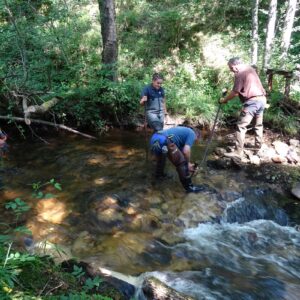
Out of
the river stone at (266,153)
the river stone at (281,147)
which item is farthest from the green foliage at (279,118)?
the river stone at (266,153)

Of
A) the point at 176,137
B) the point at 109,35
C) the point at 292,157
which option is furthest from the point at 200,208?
the point at 109,35

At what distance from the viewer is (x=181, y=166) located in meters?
6.89

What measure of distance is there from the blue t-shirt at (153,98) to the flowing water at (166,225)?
1.43m

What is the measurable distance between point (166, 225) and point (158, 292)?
7.17 ft

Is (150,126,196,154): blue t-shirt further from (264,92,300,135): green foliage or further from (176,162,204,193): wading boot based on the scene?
(264,92,300,135): green foliage

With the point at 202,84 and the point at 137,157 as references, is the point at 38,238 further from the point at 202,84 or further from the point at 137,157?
the point at 202,84

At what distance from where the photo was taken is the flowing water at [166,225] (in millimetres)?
5094

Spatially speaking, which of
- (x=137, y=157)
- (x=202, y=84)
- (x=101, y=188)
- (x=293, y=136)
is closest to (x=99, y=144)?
(x=137, y=157)

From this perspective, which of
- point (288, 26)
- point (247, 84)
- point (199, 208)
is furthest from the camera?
point (288, 26)

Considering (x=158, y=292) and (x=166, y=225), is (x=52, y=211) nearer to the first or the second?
(x=166, y=225)

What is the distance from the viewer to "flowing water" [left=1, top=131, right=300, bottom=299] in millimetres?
5094

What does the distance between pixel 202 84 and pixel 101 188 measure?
6.44 m

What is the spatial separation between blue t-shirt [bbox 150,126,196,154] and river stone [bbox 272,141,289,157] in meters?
3.30

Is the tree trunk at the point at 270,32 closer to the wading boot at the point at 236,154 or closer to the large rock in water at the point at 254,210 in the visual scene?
the wading boot at the point at 236,154
